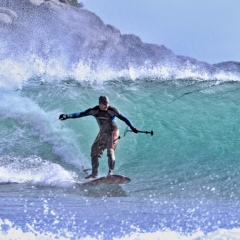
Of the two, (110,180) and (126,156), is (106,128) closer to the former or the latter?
(110,180)

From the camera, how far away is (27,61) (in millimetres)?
20203

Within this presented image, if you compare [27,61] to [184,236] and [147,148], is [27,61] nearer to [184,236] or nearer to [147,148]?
[147,148]

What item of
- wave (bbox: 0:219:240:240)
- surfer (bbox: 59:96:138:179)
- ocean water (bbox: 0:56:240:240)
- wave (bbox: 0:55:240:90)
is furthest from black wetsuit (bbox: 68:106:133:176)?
wave (bbox: 0:55:240:90)

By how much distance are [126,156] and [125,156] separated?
0.02 metres

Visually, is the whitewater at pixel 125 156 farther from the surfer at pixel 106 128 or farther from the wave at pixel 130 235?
the surfer at pixel 106 128

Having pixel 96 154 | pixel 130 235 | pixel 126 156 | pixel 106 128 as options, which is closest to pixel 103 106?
pixel 106 128

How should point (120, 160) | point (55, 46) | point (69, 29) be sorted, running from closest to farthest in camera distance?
point (120, 160)
point (55, 46)
point (69, 29)

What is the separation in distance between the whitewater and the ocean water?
0.02 metres

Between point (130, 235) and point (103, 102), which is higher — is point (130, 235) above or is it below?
below

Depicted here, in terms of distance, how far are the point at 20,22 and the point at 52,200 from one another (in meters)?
31.2

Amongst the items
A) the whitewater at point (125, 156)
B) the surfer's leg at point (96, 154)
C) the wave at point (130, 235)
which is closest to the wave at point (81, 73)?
the whitewater at point (125, 156)

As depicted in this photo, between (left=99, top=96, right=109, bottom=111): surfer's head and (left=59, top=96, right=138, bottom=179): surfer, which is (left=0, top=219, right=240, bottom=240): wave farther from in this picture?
(left=99, top=96, right=109, bottom=111): surfer's head

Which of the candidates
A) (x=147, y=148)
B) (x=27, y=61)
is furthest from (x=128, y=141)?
(x=27, y=61)

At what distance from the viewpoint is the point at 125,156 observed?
1102cm
